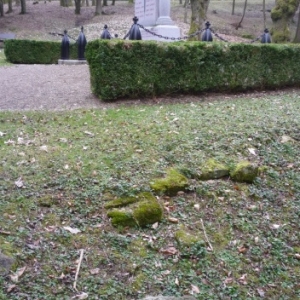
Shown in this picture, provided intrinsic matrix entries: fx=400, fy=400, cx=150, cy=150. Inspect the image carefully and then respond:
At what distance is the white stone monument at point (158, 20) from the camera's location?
460 inches

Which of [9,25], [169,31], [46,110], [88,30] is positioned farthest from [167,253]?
[9,25]

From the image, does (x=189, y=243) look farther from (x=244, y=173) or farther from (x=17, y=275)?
(x=17, y=275)

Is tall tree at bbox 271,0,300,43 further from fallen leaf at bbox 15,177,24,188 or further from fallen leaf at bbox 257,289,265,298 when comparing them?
fallen leaf at bbox 257,289,265,298

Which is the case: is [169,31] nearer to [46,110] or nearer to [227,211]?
[46,110]

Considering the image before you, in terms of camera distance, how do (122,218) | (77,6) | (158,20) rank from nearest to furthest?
(122,218), (158,20), (77,6)

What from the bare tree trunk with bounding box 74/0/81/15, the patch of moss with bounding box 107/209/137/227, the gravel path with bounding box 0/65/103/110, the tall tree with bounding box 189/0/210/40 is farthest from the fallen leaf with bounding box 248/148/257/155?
the bare tree trunk with bounding box 74/0/81/15

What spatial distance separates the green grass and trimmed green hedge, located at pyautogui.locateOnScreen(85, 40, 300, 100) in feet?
4.62

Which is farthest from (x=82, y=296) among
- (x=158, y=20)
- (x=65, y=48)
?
(x=65, y=48)

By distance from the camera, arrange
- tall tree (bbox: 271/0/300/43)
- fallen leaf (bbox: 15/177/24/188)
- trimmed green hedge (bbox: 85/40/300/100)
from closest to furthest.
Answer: fallen leaf (bbox: 15/177/24/188)
trimmed green hedge (bbox: 85/40/300/100)
tall tree (bbox: 271/0/300/43)

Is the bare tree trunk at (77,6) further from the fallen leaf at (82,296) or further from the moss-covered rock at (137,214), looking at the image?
the fallen leaf at (82,296)

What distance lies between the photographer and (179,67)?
316 inches

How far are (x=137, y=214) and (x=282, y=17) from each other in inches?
719

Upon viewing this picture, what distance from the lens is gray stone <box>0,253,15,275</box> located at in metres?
Answer: 3.14

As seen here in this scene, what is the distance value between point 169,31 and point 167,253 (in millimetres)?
9192
